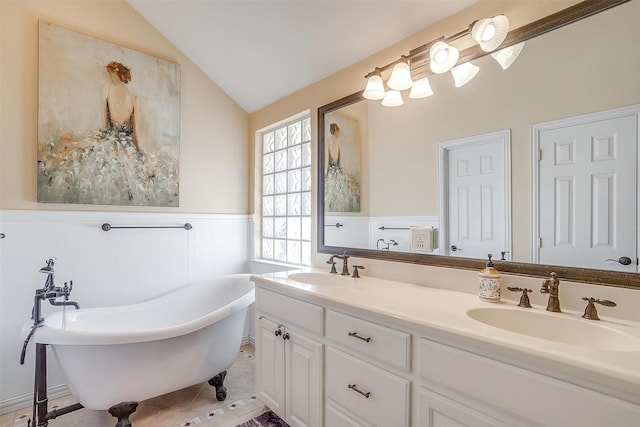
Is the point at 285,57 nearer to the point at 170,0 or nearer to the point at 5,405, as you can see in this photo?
the point at 170,0

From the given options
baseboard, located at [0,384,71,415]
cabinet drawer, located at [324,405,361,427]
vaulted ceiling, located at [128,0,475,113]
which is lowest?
baseboard, located at [0,384,71,415]

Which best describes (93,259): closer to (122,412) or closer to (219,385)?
(122,412)

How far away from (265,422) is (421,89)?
213 centimetres

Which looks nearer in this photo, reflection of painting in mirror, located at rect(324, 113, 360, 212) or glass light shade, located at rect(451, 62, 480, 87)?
glass light shade, located at rect(451, 62, 480, 87)

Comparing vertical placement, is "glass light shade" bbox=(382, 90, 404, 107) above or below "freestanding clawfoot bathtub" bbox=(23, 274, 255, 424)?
above

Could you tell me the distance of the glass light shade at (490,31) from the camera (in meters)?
1.34

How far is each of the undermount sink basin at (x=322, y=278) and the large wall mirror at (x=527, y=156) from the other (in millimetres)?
235

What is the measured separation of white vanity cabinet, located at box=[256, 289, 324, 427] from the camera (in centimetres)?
150

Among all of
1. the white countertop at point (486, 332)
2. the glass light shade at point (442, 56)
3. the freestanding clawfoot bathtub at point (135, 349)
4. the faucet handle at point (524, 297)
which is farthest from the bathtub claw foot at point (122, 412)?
the glass light shade at point (442, 56)

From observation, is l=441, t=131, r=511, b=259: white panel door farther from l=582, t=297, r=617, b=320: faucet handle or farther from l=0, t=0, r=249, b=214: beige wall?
l=0, t=0, r=249, b=214: beige wall

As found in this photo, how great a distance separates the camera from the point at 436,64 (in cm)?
155

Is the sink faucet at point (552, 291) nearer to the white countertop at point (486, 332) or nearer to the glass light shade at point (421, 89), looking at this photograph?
the white countertop at point (486, 332)

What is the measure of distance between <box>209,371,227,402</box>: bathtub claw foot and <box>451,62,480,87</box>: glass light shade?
230cm

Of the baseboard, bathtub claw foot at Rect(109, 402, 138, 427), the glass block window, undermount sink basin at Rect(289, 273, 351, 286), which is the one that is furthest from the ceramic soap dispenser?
the baseboard
